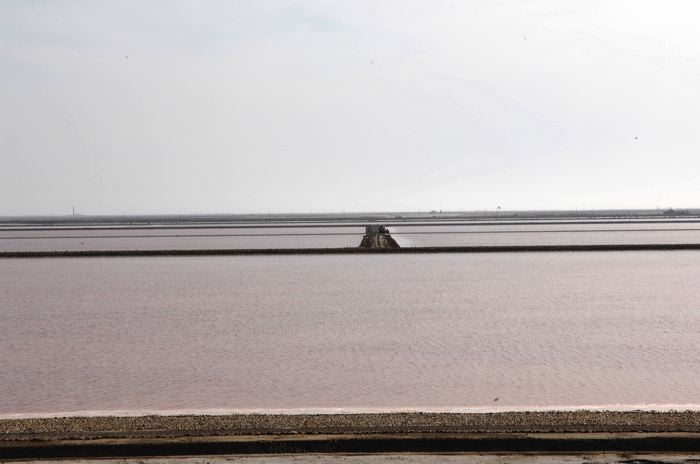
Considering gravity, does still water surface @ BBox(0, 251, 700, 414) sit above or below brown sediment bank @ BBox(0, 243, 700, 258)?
below

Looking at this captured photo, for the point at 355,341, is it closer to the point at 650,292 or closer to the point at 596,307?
the point at 596,307

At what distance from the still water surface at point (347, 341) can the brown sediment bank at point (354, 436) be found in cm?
268

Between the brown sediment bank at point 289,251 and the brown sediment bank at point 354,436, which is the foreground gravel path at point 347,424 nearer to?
the brown sediment bank at point 354,436

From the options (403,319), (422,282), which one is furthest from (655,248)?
(403,319)

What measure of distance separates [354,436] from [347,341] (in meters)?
10.4

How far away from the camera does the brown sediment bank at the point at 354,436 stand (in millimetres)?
7645

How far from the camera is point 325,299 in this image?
27.7m

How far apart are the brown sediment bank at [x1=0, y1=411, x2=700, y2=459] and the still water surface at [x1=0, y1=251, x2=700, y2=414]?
2683 mm

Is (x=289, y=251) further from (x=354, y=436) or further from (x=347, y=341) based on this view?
(x=354, y=436)

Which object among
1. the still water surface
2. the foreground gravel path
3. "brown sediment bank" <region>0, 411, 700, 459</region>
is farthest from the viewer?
the still water surface

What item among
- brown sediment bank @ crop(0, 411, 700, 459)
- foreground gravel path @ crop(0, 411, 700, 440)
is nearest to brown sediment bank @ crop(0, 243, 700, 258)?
foreground gravel path @ crop(0, 411, 700, 440)

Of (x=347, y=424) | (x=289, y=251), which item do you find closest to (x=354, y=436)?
(x=347, y=424)

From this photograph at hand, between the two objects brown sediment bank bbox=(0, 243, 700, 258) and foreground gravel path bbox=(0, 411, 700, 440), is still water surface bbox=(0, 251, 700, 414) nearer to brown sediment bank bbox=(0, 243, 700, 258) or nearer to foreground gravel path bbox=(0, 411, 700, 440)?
foreground gravel path bbox=(0, 411, 700, 440)

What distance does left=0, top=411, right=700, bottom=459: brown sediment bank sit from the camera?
25.1 feet
